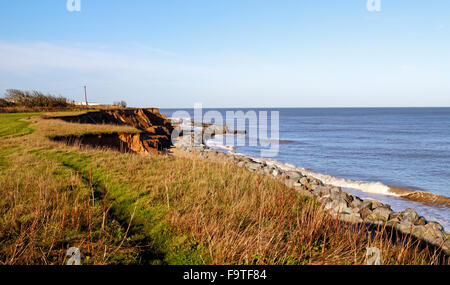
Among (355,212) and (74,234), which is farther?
(355,212)

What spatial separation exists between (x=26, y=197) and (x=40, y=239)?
2.34 m

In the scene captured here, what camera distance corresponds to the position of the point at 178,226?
547 cm

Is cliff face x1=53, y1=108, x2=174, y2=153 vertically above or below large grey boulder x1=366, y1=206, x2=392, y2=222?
above

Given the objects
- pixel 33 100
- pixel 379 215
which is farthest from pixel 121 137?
pixel 33 100

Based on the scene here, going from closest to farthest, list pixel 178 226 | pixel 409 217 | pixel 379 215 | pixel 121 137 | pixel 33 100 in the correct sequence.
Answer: pixel 178 226, pixel 409 217, pixel 379 215, pixel 121 137, pixel 33 100

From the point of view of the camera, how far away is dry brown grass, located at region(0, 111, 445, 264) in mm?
4297

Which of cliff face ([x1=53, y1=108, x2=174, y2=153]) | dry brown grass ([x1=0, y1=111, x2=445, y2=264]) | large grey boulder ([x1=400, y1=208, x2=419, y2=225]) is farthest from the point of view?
cliff face ([x1=53, y1=108, x2=174, y2=153])

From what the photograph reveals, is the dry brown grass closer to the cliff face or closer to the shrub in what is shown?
the cliff face

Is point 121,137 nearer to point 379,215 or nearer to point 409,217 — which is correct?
point 379,215

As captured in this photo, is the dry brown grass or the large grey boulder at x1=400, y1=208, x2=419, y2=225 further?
the large grey boulder at x1=400, y1=208, x2=419, y2=225

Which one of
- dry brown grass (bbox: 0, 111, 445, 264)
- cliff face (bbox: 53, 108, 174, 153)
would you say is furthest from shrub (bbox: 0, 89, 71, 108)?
dry brown grass (bbox: 0, 111, 445, 264)
